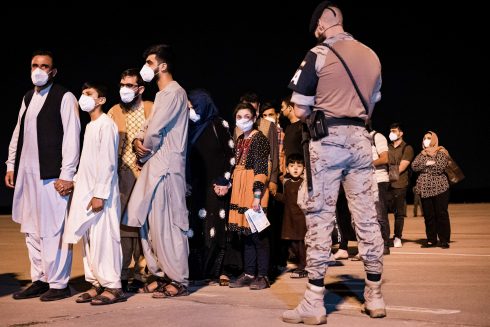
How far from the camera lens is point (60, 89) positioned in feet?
20.5

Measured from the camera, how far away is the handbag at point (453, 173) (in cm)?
1042

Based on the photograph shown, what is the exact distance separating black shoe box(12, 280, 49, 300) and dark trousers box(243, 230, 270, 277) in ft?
5.84

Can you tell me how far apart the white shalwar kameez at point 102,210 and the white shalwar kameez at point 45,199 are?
0.21 meters

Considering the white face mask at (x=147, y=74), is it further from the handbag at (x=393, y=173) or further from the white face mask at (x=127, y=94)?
the handbag at (x=393, y=173)

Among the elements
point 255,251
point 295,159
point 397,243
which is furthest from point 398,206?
point 255,251

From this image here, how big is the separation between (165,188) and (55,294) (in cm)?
125

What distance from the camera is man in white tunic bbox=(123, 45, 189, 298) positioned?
601cm

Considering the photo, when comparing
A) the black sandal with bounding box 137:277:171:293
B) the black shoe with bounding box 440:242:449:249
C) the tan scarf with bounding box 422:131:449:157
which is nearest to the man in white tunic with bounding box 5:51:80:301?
the black sandal with bounding box 137:277:171:293

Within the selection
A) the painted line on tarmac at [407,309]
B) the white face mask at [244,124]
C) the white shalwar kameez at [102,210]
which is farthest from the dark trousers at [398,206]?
the white shalwar kameez at [102,210]

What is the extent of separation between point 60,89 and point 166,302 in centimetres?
205

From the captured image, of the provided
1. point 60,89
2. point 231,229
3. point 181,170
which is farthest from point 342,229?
point 60,89

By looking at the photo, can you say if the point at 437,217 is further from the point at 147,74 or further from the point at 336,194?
the point at 336,194

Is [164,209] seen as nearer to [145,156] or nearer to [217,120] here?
[145,156]

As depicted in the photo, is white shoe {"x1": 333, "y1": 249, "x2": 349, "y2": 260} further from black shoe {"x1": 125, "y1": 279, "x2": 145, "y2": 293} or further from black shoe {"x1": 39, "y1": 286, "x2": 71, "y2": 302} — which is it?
black shoe {"x1": 39, "y1": 286, "x2": 71, "y2": 302}
